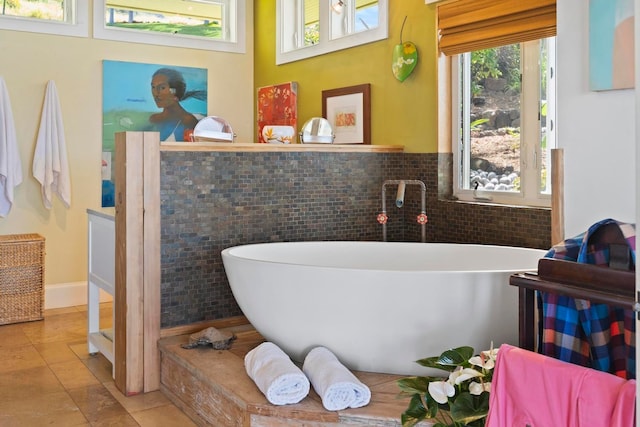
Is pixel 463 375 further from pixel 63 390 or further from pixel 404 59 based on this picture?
pixel 404 59

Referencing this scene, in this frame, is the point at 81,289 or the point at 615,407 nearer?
the point at 615,407

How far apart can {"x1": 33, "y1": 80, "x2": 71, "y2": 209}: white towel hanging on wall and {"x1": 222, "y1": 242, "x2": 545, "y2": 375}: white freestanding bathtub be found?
255 cm

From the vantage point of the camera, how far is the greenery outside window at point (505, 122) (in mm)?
3424

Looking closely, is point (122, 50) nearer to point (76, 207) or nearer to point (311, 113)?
point (76, 207)

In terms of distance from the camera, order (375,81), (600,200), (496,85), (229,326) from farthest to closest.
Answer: (375,81) → (496,85) → (229,326) → (600,200)

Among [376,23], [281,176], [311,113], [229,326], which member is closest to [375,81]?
[376,23]

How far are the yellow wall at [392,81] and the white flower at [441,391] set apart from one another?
89.5 inches

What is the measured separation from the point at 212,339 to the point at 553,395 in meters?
1.91

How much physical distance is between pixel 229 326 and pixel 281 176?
0.87 m

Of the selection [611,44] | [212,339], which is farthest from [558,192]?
[212,339]

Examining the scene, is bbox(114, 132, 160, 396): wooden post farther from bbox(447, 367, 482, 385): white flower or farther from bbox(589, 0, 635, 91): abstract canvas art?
Answer: bbox(589, 0, 635, 91): abstract canvas art

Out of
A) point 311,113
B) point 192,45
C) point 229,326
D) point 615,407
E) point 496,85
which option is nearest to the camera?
point 615,407

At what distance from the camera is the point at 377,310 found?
2547 millimetres

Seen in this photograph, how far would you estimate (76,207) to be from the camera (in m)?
5.11
